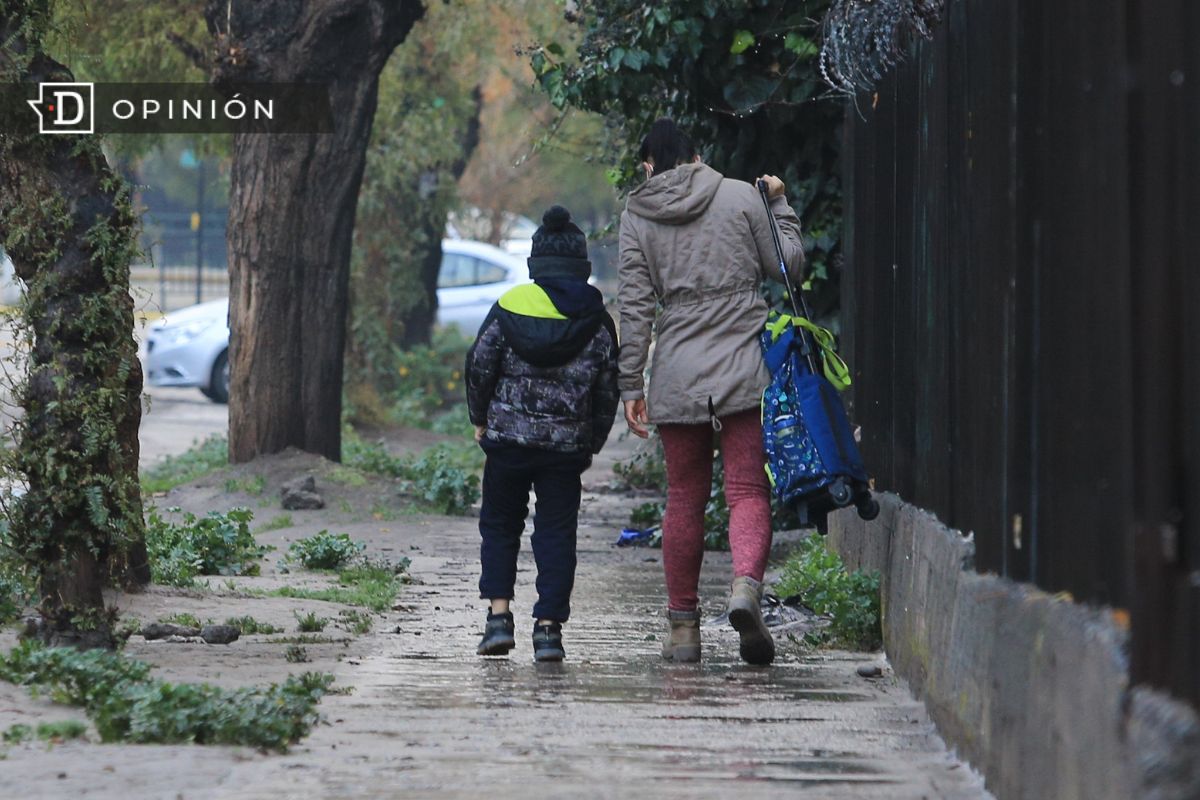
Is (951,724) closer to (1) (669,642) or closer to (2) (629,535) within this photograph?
(1) (669,642)

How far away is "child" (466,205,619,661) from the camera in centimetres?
658

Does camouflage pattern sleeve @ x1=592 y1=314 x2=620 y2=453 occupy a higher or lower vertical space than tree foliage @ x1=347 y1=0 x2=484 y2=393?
lower

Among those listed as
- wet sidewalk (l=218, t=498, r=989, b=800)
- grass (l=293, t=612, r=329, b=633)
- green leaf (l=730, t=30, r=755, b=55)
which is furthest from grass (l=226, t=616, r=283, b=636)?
green leaf (l=730, t=30, r=755, b=55)

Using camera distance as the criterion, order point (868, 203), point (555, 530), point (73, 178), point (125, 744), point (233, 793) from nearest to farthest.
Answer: point (233, 793) < point (125, 744) < point (73, 178) < point (555, 530) < point (868, 203)

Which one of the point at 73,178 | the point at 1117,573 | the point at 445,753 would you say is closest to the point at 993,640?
the point at 1117,573

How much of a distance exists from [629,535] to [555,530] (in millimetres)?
4044

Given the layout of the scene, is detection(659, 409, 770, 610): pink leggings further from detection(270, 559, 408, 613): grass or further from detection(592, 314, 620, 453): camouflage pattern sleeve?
detection(270, 559, 408, 613): grass

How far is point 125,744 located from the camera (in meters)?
4.84

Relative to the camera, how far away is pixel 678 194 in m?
6.61

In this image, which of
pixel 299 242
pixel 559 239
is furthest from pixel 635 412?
pixel 299 242

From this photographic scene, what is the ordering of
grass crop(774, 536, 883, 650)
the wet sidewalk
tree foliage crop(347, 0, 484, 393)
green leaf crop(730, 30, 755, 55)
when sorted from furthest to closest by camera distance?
tree foliage crop(347, 0, 484, 393) < green leaf crop(730, 30, 755, 55) < grass crop(774, 536, 883, 650) < the wet sidewalk

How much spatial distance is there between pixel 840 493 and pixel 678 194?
1294 mm

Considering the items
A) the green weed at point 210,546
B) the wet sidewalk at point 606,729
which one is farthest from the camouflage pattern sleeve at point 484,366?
the green weed at point 210,546
